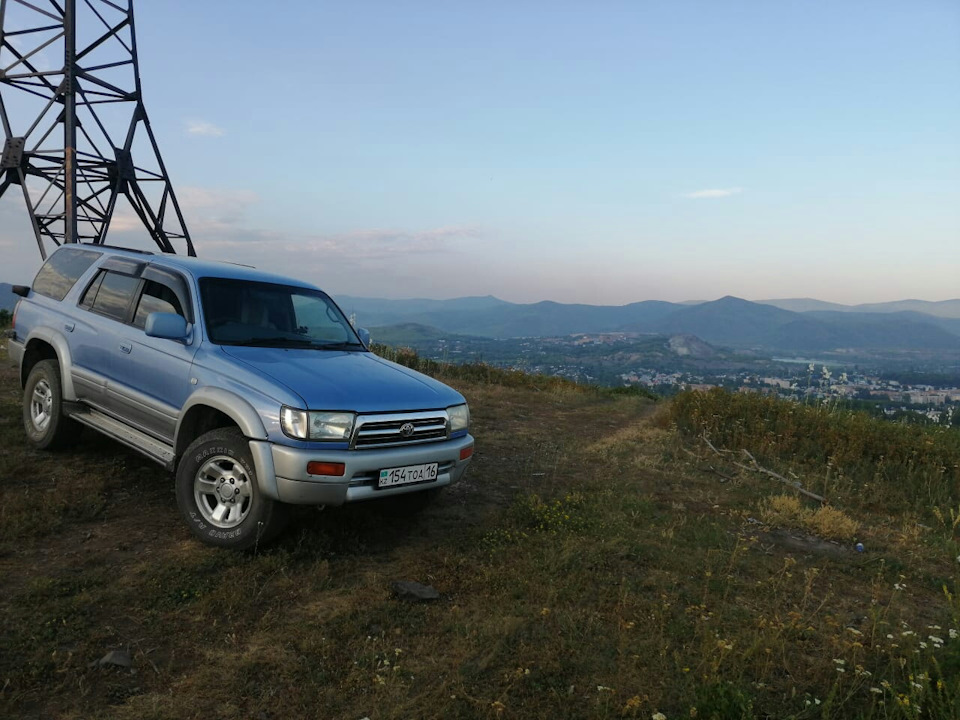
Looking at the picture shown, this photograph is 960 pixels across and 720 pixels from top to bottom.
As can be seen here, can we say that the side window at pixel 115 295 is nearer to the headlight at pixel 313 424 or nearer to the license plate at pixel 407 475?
the headlight at pixel 313 424

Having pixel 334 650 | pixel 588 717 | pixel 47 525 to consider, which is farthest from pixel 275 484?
pixel 588 717

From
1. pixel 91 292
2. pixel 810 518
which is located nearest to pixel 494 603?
pixel 810 518

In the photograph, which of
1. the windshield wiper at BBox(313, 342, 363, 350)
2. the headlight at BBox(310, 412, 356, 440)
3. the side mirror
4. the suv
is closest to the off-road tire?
the suv

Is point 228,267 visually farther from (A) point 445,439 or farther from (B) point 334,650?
(B) point 334,650

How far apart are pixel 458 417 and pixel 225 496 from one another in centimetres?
168

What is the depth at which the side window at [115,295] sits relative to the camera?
190 inches

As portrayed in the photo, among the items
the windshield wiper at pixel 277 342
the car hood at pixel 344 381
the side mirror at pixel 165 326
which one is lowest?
the car hood at pixel 344 381

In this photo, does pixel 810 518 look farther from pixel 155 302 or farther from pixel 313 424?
pixel 155 302

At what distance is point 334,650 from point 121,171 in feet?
67.0

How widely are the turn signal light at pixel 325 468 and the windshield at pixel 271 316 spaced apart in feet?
4.53

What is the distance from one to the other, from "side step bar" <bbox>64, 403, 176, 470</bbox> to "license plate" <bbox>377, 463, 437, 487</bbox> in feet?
5.29

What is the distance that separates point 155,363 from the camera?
4336 mm

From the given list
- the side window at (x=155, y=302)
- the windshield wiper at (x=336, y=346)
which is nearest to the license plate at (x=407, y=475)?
the windshield wiper at (x=336, y=346)

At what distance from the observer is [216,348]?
4070 millimetres
